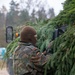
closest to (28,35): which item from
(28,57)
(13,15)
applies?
(28,57)

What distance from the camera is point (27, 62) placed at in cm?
367

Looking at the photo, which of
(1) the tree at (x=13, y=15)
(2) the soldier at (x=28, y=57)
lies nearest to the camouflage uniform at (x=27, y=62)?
(2) the soldier at (x=28, y=57)

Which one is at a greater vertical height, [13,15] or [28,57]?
[13,15]

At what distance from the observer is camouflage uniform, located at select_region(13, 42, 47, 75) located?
12.0 ft

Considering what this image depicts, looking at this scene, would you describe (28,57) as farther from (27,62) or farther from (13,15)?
(13,15)

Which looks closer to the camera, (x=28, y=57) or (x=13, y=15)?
(x=28, y=57)

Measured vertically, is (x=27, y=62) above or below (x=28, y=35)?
below

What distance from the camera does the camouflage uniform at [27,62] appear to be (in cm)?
366

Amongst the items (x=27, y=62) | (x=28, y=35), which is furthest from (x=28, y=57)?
(x=28, y=35)

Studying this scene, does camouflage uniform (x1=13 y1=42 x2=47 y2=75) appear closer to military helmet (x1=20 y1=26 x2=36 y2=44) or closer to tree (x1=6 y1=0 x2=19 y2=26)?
military helmet (x1=20 y1=26 x2=36 y2=44)

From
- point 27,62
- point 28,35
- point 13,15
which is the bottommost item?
point 27,62

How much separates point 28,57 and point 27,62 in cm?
6

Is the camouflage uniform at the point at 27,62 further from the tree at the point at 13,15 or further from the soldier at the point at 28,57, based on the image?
the tree at the point at 13,15

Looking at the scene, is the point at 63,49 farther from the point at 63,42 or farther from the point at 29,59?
the point at 29,59
